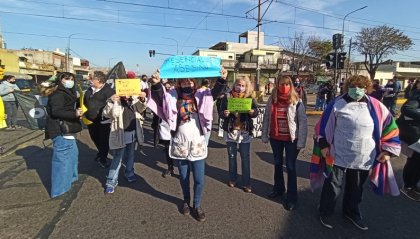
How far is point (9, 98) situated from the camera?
9297mm

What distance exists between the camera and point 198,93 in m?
3.49

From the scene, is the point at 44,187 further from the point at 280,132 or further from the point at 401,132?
the point at 401,132

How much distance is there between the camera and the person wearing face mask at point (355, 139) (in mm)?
3084

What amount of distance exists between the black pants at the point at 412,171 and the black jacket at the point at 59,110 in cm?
504

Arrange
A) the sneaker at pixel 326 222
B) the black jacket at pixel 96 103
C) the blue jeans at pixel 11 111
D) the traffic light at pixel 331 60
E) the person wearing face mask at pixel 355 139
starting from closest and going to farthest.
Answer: the person wearing face mask at pixel 355 139 → the sneaker at pixel 326 222 → the black jacket at pixel 96 103 → the blue jeans at pixel 11 111 → the traffic light at pixel 331 60

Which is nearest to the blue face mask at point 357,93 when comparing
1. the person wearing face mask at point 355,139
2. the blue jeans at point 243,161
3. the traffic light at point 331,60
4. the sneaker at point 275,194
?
the person wearing face mask at point 355,139

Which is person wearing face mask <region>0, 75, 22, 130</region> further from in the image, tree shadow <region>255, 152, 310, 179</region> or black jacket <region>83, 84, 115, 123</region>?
tree shadow <region>255, 152, 310, 179</region>

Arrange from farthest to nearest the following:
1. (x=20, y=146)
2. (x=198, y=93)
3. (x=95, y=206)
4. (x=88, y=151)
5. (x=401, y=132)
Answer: (x=20, y=146) → (x=88, y=151) → (x=401, y=132) → (x=95, y=206) → (x=198, y=93)

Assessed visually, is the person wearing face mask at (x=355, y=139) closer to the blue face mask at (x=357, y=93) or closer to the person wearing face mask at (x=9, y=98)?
the blue face mask at (x=357, y=93)

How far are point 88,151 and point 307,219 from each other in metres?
5.42

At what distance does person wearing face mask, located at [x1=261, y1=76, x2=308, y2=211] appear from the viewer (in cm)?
378

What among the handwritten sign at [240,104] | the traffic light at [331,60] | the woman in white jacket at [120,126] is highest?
the traffic light at [331,60]

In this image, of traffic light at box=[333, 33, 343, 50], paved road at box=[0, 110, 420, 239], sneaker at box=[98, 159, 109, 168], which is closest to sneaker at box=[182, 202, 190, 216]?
paved road at box=[0, 110, 420, 239]

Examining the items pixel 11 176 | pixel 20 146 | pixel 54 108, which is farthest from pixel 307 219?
pixel 20 146
